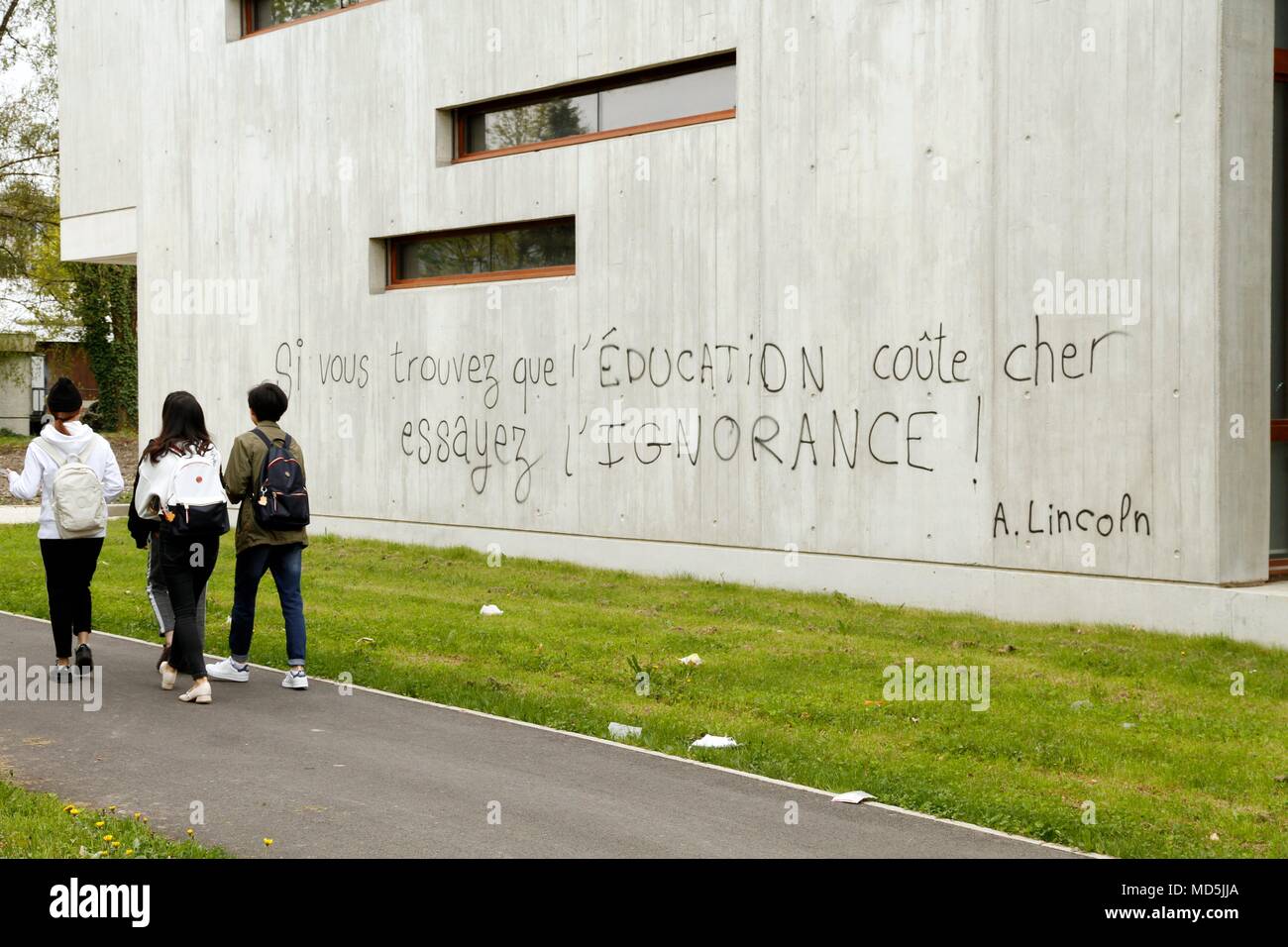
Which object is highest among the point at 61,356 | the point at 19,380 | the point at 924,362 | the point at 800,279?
the point at 61,356

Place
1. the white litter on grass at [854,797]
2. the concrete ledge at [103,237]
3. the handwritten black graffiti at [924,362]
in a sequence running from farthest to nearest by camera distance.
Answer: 1. the concrete ledge at [103,237]
2. the handwritten black graffiti at [924,362]
3. the white litter on grass at [854,797]

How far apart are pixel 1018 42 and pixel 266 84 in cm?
1165

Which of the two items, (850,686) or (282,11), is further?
(282,11)

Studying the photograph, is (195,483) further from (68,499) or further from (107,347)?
(107,347)

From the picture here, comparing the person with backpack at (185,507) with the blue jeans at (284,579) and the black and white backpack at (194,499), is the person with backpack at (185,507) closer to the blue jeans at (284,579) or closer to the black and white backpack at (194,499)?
the black and white backpack at (194,499)

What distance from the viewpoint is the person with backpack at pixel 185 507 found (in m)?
9.12

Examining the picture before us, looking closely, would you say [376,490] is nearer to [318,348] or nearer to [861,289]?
[318,348]

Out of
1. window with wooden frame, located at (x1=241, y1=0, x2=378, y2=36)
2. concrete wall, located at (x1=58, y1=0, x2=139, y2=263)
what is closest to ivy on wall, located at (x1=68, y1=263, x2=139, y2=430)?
concrete wall, located at (x1=58, y1=0, x2=139, y2=263)

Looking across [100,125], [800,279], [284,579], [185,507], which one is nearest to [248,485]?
[185,507]

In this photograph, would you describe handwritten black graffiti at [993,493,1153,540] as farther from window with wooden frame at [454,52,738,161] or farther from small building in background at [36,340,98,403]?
small building in background at [36,340,98,403]

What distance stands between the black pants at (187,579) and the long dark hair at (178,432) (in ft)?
1.75

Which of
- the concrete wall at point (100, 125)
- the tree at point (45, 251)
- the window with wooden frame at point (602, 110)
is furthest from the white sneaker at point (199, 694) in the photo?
the tree at point (45, 251)

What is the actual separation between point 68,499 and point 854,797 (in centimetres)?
550

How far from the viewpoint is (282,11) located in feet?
68.3
